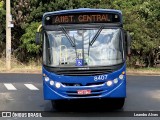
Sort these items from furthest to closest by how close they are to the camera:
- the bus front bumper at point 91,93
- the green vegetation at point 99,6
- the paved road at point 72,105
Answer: the green vegetation at point 99,6
the paved road at point 72,105
the bus front bumper at point 91,93

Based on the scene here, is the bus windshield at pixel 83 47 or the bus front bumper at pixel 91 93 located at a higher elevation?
the bus windshield at pixel 83 47

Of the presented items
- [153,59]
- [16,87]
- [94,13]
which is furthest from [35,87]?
[153,59]

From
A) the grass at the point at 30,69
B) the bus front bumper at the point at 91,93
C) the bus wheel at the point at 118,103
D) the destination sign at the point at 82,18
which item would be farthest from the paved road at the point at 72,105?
the grass at the point at 30,69

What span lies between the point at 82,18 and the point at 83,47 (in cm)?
86

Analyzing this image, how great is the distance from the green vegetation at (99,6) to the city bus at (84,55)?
57.5 feet

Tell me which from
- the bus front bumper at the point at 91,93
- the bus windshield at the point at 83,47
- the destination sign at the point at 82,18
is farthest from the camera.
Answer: the destination sign at the point at 82,18

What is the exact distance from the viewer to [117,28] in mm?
11297

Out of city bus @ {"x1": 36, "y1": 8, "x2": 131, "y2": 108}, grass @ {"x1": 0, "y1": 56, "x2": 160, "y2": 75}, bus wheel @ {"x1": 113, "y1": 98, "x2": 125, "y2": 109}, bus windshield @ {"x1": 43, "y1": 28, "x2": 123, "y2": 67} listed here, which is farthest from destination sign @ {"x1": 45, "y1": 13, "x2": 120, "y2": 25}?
grass @ {"x1": 0, "y1": 56, "x2": 160, "y2": 75}

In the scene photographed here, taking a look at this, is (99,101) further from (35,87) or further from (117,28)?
(35,87)

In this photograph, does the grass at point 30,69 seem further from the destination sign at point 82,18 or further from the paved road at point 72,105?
the destination sign at point 82,18

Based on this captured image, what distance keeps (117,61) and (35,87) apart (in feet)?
24.1

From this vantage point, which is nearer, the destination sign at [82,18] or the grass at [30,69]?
the destination sign at [82,18]

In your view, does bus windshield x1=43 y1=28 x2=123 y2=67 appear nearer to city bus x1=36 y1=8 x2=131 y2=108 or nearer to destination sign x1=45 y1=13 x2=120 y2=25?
city bus x1=36 y1=8 x2=131 y2=108

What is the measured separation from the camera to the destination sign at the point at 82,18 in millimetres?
11367
